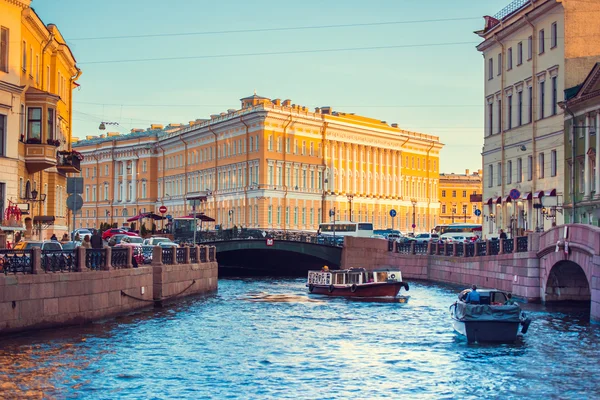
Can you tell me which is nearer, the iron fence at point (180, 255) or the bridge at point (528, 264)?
the bridge at point (528, 264)

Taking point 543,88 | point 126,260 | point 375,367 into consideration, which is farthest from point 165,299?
point 543,88

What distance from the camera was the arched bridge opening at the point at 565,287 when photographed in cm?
3794

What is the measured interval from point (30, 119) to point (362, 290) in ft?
52.9

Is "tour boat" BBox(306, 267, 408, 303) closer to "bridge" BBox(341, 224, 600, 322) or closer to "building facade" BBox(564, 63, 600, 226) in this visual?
"bridge" BBox(341, 224, 600, 322)

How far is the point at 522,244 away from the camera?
40688mm

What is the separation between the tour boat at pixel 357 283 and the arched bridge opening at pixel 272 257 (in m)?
14.9

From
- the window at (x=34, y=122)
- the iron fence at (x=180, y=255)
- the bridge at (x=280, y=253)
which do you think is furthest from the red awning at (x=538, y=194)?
the window at (x=34, y=122)

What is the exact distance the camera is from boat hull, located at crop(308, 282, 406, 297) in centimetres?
4456

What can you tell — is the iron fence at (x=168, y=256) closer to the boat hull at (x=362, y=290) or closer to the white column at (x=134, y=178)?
the boat hull at (x=362, y=290)

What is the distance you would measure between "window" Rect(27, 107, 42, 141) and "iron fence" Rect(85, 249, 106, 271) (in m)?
13.7

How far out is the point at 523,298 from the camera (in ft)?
129

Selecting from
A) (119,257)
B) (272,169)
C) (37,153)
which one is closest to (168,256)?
(119,257)

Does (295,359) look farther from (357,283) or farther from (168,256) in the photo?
(357,283)

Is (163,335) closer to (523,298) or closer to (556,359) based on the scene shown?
(556,359)
